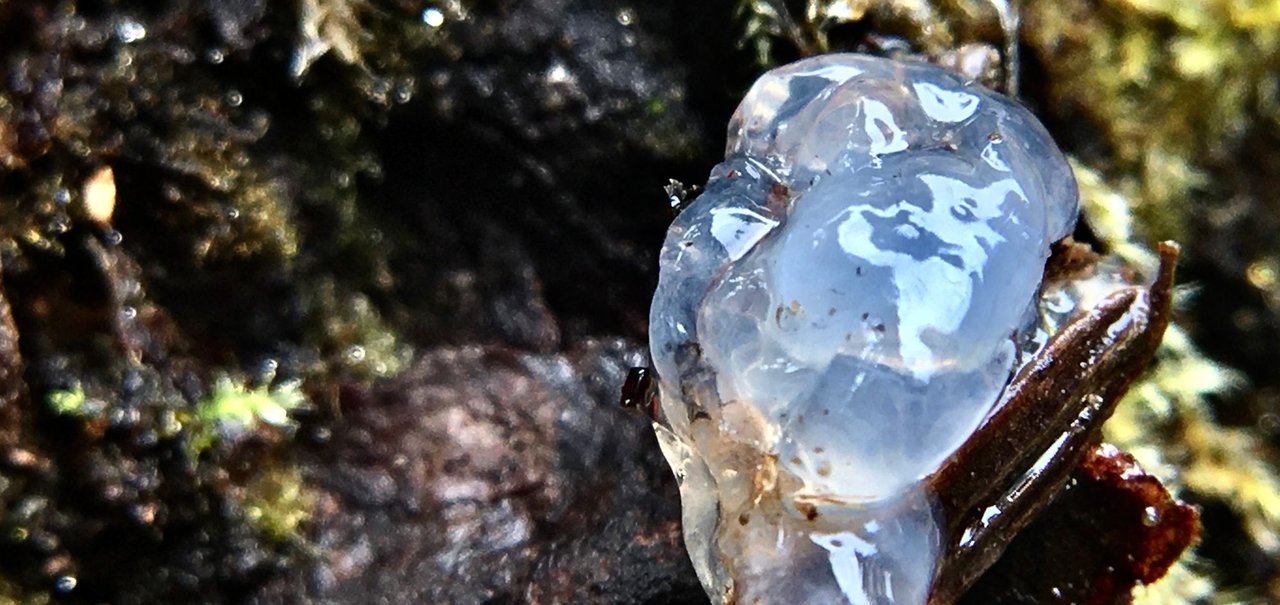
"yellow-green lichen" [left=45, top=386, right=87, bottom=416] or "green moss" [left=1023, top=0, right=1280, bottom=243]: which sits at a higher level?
"green moss" [left=1023, top=0, right=1280, bottom=243]

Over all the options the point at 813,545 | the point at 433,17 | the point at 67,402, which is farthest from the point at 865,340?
the point at 67,402

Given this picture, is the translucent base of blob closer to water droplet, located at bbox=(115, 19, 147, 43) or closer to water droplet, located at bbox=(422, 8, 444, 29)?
water droplet, located at bbox=(422, 8, 444, 29)

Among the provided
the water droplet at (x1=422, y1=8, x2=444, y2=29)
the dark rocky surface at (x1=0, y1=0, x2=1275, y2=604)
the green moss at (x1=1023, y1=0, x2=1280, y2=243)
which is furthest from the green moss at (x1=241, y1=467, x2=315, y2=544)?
the green moss at (x1=1023, y1=0, x2=1280, y2=243)

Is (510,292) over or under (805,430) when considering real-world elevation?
under

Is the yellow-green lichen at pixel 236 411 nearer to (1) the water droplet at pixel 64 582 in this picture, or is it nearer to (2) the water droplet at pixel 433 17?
(1) the water droplet at pixel 64 582

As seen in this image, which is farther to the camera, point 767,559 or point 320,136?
point 320,136

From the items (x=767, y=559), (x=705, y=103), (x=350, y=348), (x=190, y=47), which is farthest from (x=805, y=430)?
(x=190, y=47)

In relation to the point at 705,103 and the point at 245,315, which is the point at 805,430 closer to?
the point at 705,103
